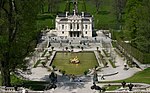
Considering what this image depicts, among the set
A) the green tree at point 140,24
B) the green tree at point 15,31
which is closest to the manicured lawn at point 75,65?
the green tree at point 140,24

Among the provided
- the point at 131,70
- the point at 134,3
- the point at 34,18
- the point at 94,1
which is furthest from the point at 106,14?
the point at 34,18

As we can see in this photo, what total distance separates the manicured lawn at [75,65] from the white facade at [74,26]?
2562 cm

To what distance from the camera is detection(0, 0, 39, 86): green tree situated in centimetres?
3753

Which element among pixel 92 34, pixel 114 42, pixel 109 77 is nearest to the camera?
pixel 109 77

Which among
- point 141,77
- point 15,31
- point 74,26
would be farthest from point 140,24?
point 74,26

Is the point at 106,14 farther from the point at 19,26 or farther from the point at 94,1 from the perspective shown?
the point at 19,26

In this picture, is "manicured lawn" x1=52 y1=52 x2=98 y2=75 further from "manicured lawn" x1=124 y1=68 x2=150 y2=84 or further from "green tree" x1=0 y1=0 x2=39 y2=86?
"green tree" x1=0 y1=0 x2=39 y2=86

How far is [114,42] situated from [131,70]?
35.3 m

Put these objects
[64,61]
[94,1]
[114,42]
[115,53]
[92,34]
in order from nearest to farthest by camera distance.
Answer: [64,61] → [115,53] → [114,42] → [92,34] → [94,1]

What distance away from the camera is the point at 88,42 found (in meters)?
94.1

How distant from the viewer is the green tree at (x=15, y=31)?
3753 cm

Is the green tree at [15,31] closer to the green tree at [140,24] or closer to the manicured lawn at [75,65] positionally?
the manicured lawn at [75,65]

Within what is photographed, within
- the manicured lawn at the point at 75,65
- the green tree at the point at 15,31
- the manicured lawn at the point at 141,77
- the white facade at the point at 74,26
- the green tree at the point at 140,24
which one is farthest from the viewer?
the white facade at the point at 74,26

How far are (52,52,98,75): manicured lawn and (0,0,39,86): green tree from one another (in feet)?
60.8
